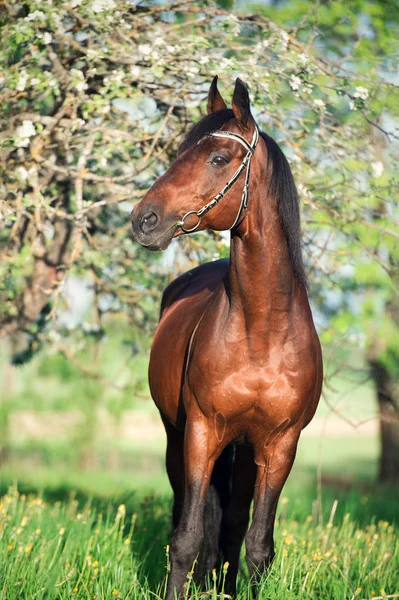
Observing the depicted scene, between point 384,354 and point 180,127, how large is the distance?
25.1 feet

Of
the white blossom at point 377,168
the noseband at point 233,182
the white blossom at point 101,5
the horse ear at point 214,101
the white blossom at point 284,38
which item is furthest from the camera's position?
the white blossom at point 377,168

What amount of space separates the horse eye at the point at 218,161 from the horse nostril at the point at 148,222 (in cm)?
38

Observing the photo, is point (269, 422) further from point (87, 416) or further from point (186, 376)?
point (87, 416)

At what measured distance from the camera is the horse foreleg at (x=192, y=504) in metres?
3.39

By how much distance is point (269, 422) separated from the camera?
11.3 feet

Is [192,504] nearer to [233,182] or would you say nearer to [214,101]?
[233,182]

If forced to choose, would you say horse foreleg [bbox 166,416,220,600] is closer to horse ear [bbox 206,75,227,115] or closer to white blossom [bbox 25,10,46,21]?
horse ear [bbox 206,75,227,115]

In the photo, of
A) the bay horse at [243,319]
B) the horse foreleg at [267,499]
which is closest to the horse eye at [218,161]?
the bay horse at [243,319]

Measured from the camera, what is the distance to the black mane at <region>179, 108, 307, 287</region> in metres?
3.29

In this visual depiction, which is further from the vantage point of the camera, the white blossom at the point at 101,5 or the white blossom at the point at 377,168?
the white blossom at the point at 377,168

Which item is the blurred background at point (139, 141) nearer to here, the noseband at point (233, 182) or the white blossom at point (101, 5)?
the white blossom at point (101, 5)

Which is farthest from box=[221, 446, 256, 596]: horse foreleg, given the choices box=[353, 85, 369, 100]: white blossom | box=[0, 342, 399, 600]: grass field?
box=[353, 85, 369, 100]: white blossom

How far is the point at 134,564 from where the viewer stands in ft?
14.1

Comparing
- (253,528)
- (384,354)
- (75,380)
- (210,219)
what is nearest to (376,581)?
(253,528)
